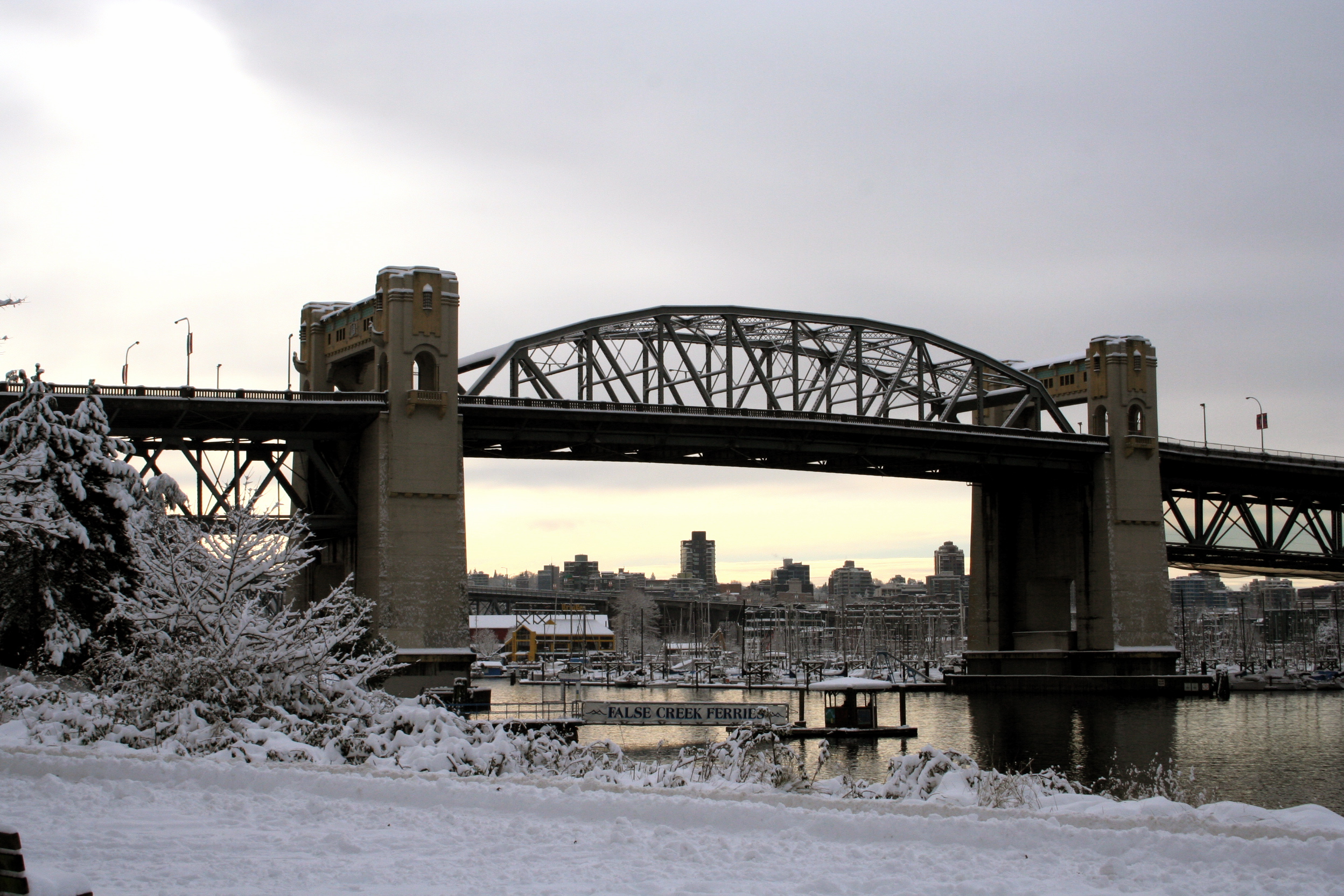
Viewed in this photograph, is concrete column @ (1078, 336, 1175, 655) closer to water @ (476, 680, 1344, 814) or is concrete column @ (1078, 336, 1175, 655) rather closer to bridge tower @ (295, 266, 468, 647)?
water @ (476, 680, 1344, 814)

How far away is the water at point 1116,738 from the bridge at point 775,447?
8.26 m

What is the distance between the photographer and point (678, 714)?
52.3m

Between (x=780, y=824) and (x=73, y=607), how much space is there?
28824mm

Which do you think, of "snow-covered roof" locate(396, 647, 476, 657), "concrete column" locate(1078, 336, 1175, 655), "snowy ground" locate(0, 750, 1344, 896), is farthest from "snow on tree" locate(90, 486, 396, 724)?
"concrete column" locate(1078, 336, 1175, 655)

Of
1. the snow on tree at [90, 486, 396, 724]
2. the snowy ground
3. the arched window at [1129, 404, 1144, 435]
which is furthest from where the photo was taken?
the arched window at [1129, 404, 1144, 435]

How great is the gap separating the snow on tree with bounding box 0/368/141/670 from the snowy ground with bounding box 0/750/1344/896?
18.0 metres

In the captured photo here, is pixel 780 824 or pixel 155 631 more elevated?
pixel 155 631

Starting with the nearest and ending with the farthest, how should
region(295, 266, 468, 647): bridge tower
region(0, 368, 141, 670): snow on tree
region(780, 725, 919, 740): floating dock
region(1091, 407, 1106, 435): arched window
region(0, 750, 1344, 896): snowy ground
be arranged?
region(0, 750, 1344, 896): snowy ground → region(0, 368, 141, 670): snow on tree → region(780, 725, 919, 740): floating dock → region(295, 266, 468, 647): bridge tower → region(1091, 407, 1106, 435): arched window

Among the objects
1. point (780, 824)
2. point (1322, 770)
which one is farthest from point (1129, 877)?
point (1322, 770)

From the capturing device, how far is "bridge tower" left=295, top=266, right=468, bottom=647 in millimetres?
62812

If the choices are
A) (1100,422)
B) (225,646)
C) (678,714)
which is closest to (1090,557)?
(1100,422)

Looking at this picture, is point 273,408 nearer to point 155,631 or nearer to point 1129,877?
point 155,631

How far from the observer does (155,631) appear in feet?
89.7

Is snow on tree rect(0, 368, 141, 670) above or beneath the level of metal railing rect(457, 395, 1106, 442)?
beneath
